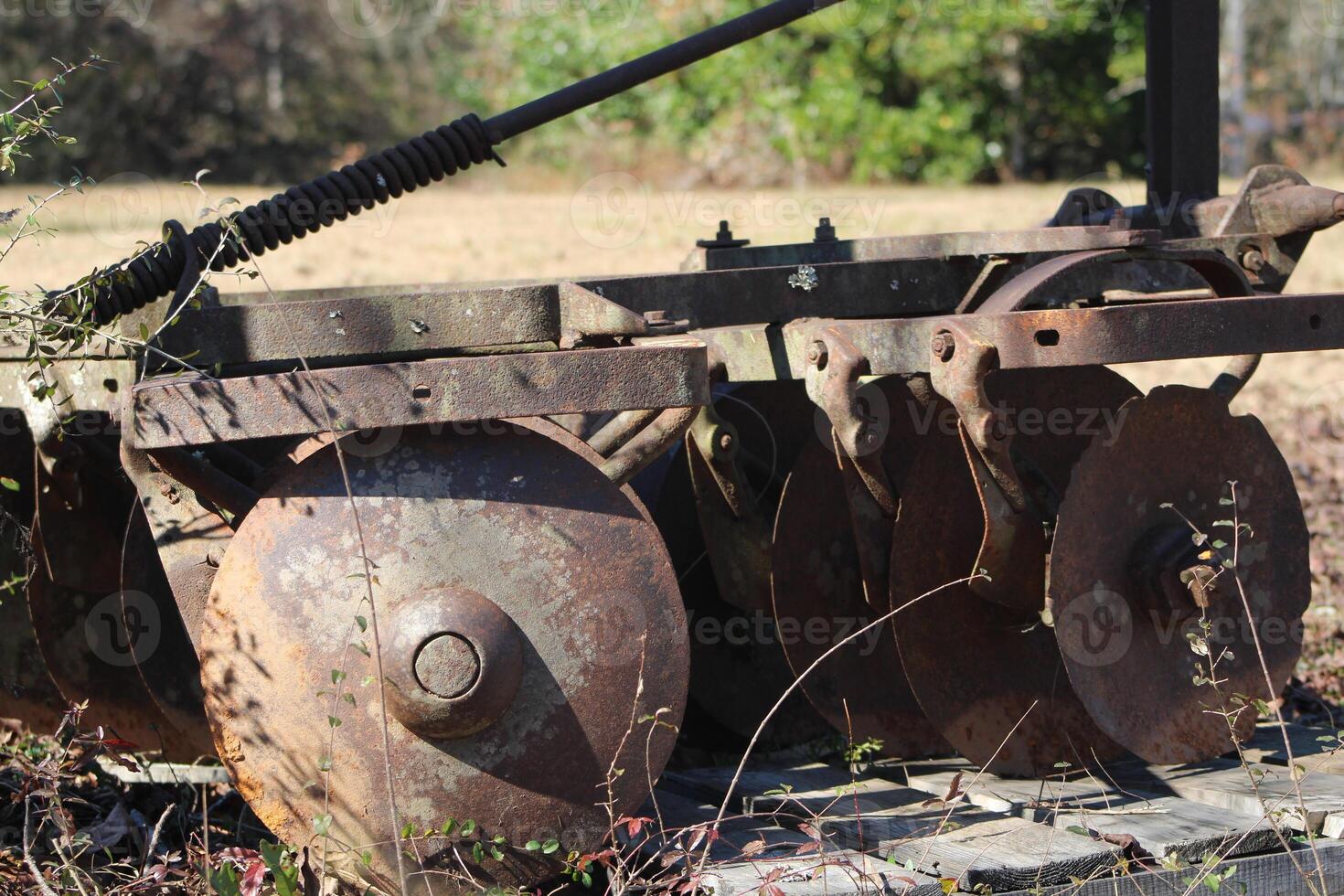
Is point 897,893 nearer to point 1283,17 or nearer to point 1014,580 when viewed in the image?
point 1014,580

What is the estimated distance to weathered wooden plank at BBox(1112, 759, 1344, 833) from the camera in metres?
2.92

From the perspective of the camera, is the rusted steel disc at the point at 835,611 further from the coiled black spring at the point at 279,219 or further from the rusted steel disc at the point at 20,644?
the rusted steel disc at the point at 20,644

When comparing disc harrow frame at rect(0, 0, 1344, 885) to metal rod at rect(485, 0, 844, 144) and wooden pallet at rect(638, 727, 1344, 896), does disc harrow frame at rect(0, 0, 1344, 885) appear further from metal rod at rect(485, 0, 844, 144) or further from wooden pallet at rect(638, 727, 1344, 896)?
wooden pallet at rect(638, 727, 1344, 896)

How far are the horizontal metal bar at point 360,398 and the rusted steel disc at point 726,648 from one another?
4.07 ft

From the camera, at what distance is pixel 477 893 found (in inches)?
100

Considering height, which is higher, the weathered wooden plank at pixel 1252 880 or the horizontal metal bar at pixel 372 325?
Answer: the horizontal metal bar at pixel 372 325

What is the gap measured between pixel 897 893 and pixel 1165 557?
3.24 feet

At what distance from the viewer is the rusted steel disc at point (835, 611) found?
136 inches

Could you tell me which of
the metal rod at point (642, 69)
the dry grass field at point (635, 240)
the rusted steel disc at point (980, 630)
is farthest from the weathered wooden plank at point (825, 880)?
the dry grass field at point (635, 240)

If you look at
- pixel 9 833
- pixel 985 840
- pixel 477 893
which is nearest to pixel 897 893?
pixel 985 840

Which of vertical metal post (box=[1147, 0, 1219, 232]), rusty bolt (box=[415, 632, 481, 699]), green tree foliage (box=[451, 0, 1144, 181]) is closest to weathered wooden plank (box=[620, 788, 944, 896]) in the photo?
rusty bolt (box=[415, 632, 481, 699])

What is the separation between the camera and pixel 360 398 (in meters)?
2.44

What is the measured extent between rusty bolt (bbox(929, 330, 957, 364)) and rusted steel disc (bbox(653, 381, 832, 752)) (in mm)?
921

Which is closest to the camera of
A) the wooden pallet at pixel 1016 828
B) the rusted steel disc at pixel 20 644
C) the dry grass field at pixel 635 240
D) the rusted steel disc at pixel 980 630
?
the wooden pallet at pixel 1016 828
